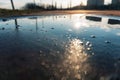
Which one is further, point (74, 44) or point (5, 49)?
point (74, 44)

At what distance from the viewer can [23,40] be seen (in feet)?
38.2

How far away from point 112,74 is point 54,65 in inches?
73.3

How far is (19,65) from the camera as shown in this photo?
23.7 ft

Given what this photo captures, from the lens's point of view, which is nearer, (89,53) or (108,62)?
(108,62)

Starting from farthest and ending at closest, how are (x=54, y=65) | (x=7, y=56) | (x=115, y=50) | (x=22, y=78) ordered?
1. (x=115, y=50)
2. (x=7, y=56)
3. (x=54, y=65)
4. (x=22, y=78)

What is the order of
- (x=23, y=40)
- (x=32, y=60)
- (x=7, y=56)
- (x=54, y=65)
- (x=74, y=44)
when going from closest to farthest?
(x=54, y=65) → (x=32, y=60) → (x=7, y=56) → (x=74, y=44) → (x=23, y=40)

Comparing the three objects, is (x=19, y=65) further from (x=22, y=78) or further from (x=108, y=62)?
(x=108, y=62)

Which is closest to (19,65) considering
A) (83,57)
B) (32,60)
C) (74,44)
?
(32,60)

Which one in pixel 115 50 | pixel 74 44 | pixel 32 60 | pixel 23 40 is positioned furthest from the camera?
pixel 23 40

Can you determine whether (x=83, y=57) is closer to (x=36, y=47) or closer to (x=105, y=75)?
(x=105, y=75)

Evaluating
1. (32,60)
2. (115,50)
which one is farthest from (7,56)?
(115,50)

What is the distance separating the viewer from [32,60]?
25.6ft

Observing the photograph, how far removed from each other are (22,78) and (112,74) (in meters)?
2.58

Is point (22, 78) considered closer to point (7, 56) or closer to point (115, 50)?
point (7, 56)
